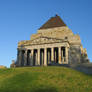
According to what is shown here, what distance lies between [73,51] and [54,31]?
40.2ft

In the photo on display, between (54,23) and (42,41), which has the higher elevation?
(54,23)

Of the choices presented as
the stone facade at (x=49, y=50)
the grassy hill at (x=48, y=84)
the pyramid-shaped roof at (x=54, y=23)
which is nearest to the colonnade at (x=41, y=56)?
the stone facade at (x=49, y=50)

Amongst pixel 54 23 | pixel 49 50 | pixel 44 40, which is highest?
pixel 54 23

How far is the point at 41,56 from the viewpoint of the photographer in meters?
58.3

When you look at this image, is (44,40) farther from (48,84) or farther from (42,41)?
(48,84)

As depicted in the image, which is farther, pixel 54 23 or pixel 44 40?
pixel 54 23

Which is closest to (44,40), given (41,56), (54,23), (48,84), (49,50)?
(49,50)

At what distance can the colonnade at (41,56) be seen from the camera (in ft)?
173

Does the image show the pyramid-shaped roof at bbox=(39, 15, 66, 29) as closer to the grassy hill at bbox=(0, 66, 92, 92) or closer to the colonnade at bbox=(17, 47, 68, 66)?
the colonnade at bbox=(17, 47, 68, 66)

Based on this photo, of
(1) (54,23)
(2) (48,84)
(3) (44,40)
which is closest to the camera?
(2) (48,84)

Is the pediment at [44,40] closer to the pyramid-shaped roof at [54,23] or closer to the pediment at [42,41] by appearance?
the pediment at [42,41]

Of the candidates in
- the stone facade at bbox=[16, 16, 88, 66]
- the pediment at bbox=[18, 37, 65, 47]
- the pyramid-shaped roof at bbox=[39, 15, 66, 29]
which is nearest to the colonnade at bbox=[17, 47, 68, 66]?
the stone facade at bbox=[16, 16, 88, 66]

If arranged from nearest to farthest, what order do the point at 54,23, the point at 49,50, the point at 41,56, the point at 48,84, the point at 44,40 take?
1. the point at 48,84
2. the point at 44,40
3. the point at 49,50
4. the point at 41,56
5. the point at 54,23

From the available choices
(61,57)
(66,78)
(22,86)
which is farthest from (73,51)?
(22,86)
